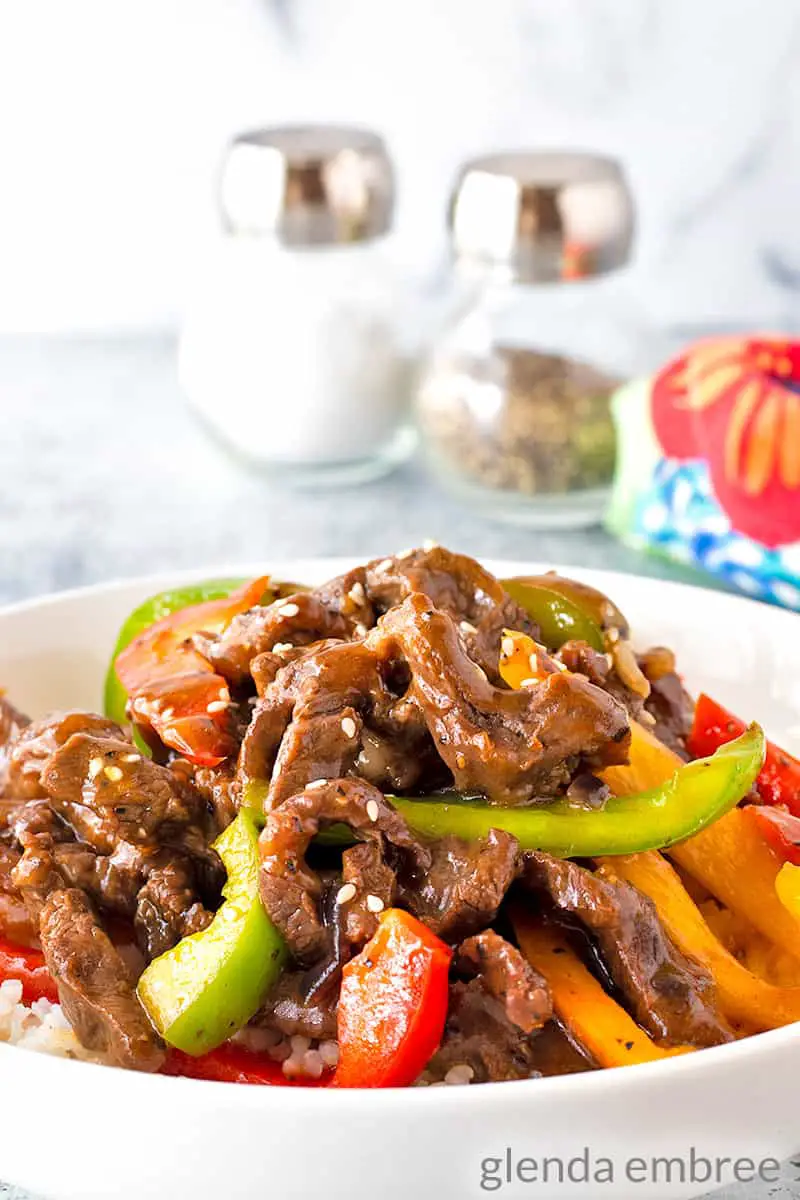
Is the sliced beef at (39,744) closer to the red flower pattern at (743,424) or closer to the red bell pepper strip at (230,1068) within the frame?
the red bell pepper strip at (230,1068)

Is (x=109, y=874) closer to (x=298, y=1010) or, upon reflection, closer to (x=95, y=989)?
(x=95, y=989)

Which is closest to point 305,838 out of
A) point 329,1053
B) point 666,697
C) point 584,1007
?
point 329,1053

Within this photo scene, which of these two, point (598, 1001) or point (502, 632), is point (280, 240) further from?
point (598, 1001)

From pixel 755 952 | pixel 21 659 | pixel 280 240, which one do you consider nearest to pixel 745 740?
pixel 755 952

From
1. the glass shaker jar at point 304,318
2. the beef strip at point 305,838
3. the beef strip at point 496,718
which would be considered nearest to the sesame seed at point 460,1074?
the beef strip at point 305,838

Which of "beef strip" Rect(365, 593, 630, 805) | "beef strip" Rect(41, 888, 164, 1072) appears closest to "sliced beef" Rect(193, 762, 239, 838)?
"beef strip" Rect(41, 888, 164, 1072)
